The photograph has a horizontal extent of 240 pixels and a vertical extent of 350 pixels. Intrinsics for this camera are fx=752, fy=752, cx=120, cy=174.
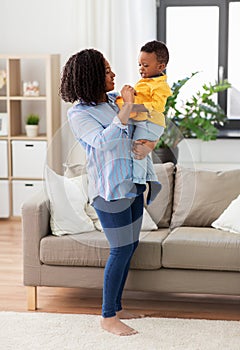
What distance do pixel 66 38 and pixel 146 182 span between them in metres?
3.02

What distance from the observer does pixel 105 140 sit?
10.4 ft

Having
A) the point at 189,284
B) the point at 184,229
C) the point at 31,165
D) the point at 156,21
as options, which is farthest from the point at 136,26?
the point at 189,284

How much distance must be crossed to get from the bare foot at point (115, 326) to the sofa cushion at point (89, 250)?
1.04ft

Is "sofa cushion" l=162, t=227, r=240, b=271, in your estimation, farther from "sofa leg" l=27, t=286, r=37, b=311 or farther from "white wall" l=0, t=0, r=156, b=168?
"white wall" l=0, t=0, r=156, b=168

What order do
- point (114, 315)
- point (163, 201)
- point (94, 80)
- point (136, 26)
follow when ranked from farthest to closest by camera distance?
1. point (136, 26)
2. point (163, 201)
3. point (114, 315)
4. point (94, 80)

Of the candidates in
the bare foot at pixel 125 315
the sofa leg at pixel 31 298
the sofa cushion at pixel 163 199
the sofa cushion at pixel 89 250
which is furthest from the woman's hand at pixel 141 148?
the sofa leg at pixel 31 298

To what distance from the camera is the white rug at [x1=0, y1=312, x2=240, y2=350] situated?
3312 millimetres

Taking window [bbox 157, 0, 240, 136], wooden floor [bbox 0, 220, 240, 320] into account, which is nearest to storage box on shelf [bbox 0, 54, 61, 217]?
window [bbox 157, 0, 240, 136]

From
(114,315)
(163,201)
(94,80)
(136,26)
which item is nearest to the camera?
(94,80)

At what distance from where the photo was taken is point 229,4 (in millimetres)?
5957

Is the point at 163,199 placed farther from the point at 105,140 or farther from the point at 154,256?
the point at 105,140

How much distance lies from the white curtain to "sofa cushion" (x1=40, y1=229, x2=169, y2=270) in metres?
2.47

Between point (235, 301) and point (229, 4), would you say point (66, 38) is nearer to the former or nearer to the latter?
point (229, 4)

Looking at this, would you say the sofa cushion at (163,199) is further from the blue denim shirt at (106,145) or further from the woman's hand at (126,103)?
the woman's hand at (126,103)
